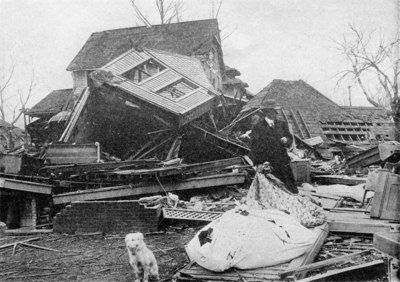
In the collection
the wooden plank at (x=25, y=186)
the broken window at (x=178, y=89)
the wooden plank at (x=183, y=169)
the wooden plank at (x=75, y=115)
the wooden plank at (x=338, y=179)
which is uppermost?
the broken window at (x=178, y=89)

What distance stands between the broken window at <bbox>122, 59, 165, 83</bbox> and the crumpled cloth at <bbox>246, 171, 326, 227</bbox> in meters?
7.25

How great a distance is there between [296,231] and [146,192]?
5167 mm

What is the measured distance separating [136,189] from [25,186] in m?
2.66

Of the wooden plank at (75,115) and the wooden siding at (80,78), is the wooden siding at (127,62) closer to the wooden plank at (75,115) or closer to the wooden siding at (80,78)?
the wooden plank at (75,115)

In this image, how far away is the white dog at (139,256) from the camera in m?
4.76

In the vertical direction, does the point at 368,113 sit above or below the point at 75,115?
above

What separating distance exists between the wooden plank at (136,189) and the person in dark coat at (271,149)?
7.60 feet

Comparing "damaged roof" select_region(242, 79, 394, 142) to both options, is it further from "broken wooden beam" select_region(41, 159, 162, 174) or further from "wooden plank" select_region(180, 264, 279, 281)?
"wooden plank" select_region(180, 264, 279, 281)

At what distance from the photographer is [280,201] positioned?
730cm

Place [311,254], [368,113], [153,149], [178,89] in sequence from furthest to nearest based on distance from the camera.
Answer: [368,113] < [178,89] < [153,149] < [311,254]

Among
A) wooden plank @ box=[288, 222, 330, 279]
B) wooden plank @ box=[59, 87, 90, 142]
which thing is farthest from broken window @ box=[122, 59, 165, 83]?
wooden plank @ box=[288, 222, 330, 279]

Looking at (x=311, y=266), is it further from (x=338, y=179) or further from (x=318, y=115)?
(x=318, y=115)

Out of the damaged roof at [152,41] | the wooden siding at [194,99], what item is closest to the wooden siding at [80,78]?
the damaged roof at [152,41]

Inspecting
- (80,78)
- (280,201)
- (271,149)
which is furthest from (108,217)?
(80,78)
